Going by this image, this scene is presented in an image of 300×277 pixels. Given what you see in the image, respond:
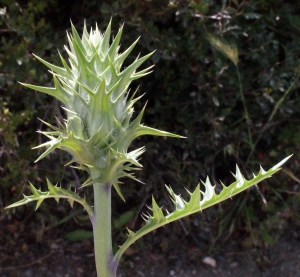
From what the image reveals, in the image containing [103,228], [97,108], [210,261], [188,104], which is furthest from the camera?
[210,261]

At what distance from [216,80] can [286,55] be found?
19.7 inches

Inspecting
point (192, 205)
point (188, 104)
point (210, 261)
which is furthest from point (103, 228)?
point (210, 261)

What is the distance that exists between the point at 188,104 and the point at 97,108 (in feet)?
6.79

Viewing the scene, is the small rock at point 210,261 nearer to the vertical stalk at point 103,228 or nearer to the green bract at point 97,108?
the vertical stalk at point 103,228

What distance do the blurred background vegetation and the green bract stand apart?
1.59 m

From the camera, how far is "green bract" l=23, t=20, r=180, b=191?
1.05 meters

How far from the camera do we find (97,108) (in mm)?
1055

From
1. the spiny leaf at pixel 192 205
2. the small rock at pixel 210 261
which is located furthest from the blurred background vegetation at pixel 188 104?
the spiny leaf at pixel 192 205

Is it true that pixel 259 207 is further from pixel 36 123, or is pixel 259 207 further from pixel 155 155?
pixel 36 123

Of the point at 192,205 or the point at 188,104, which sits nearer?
the point at 192,205

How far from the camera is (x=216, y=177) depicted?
3.39 meters

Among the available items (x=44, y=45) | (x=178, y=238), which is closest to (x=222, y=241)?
(x=178, y=238)

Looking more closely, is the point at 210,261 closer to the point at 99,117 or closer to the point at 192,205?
the point at 192,205

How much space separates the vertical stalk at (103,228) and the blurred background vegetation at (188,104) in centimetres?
162
